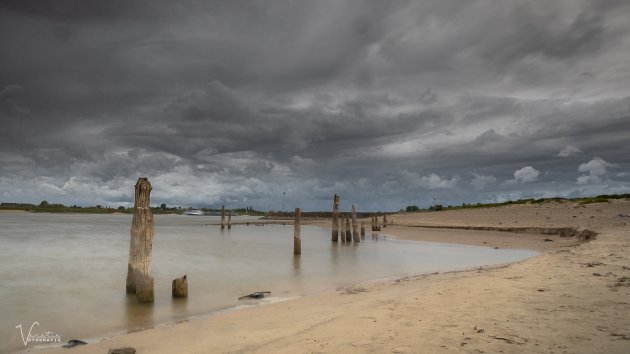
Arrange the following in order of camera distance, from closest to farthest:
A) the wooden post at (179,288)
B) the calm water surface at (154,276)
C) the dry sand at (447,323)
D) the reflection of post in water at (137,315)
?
the dry sand at (447,323), the reflection of post in water at (137,315), the calm water surface at (154,276), the wooden post at (179,288)

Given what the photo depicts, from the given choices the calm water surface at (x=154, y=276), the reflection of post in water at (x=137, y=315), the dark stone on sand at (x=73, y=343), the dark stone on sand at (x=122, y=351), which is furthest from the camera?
the calm water surface at (x=154, y=276)

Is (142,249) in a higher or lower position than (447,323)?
higher

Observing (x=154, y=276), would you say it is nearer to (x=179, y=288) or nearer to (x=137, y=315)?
(x=179, y=288)

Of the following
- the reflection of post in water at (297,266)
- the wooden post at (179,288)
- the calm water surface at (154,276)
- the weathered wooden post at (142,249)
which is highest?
the weathered wooden post at (142,249)

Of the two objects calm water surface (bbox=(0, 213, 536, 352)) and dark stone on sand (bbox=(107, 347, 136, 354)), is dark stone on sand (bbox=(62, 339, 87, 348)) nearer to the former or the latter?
calm water surface (bbox=(0, 213, 536, 352))

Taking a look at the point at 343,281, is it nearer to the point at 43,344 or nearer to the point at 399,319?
the point at 399,319

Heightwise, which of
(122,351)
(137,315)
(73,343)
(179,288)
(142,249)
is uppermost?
(142,249)

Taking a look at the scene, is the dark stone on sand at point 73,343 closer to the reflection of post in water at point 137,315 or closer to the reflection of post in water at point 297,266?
the reflection of post in water at point 137,315
